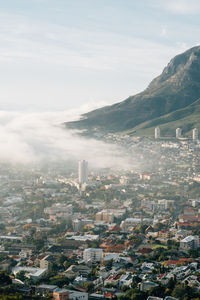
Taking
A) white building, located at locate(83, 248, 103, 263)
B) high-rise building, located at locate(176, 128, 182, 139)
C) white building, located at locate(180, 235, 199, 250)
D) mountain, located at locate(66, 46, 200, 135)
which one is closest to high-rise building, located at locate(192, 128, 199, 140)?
high-rise building, located at locate(176, 128, 182, 139)

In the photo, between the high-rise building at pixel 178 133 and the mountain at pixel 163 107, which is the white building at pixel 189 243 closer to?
the high-rise building at pixel 178 133

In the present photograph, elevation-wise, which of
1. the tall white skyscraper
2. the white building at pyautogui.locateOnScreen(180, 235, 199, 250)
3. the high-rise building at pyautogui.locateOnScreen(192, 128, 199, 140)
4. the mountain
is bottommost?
the white building at pyautogui.locateOnScreen(180, 235, 199, 250)

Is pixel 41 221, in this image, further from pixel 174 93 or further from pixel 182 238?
pixel 174 93

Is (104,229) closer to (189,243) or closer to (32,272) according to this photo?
(189,243)

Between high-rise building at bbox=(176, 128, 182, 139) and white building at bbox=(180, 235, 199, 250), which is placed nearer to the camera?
white building at bbox=(180, 235, 199, 250)

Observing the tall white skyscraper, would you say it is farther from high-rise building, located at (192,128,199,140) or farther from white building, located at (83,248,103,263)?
white building, located at (83,248,103,263)

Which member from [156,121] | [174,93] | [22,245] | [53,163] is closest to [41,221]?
[22,245]

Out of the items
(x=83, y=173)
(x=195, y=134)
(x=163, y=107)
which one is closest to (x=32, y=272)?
(x=83, y=173)
